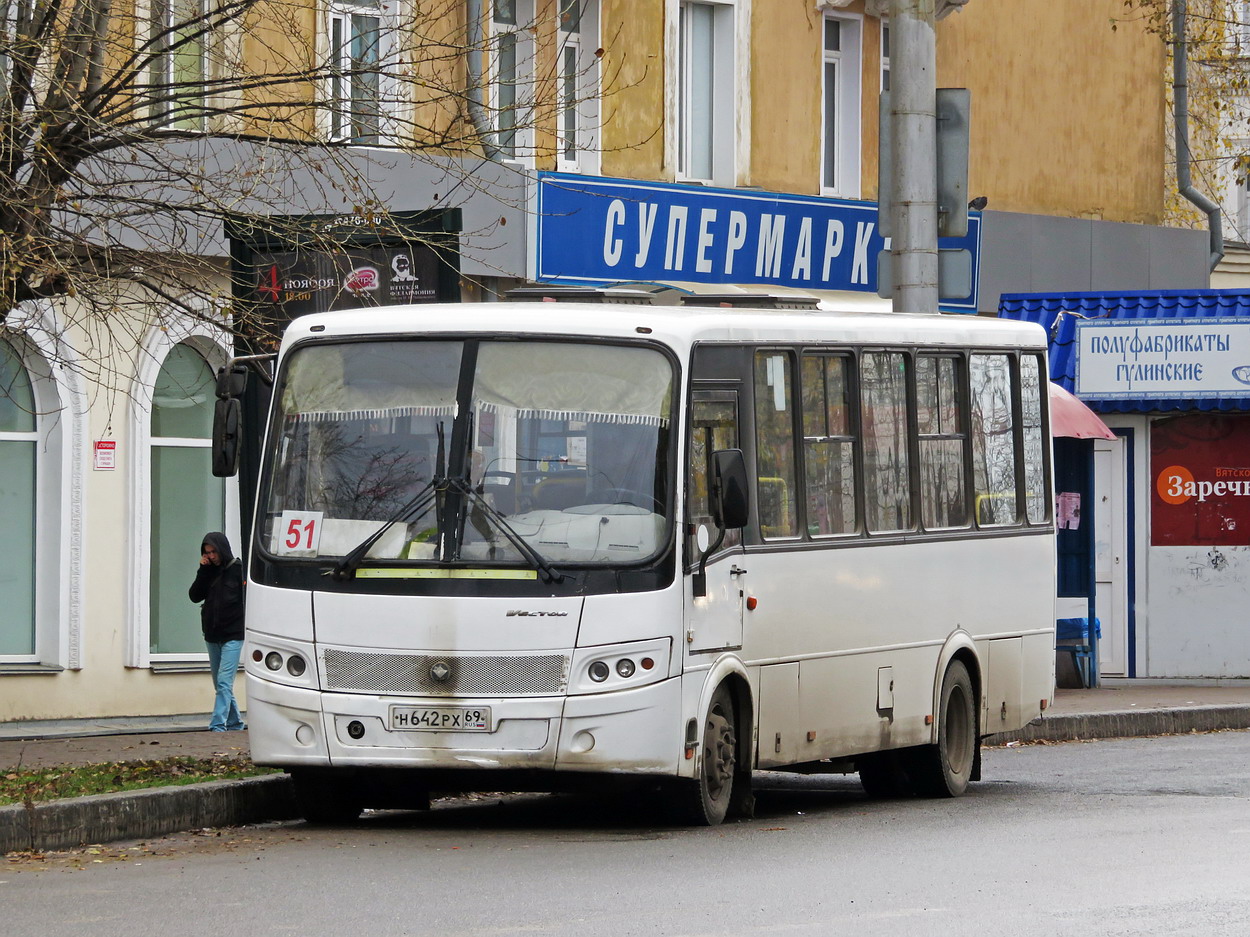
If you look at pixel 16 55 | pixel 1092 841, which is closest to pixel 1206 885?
pixel 1092 841

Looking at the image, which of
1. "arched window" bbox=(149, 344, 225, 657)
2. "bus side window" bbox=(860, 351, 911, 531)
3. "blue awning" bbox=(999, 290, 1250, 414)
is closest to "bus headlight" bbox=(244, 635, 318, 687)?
"bus side window" bbox=(860, 351, 911, 531)

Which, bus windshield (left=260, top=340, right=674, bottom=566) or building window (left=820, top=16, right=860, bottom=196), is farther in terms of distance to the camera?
building window (left=820, top=16, right=860, bottom=196)

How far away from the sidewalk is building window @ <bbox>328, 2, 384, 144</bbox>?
12.1 ft

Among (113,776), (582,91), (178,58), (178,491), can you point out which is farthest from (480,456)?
(582,91)

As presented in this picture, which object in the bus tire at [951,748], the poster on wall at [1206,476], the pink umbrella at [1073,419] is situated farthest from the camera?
the poster on wall at [1206,476]

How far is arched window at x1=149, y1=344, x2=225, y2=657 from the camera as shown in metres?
21.2

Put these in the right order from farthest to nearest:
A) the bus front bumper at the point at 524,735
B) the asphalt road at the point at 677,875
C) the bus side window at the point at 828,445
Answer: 1. the bus side window at the point at 828,445
2. the bus front bumper at the point at 524,735
3. the asphalt road at the point at 677,875

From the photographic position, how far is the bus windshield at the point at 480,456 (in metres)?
12.1

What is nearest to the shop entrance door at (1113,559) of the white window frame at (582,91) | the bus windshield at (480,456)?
the white window frame at (582,91)

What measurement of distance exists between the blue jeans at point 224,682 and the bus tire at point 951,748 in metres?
5.76

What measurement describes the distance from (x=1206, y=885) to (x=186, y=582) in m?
13.2

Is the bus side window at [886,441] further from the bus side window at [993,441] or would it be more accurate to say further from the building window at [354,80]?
the building window at [354,80]

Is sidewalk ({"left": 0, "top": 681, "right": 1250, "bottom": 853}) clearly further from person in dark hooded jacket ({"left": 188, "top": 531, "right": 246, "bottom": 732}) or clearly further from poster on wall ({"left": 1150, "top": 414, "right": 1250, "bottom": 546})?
poster on wall ({"left": 1150, "top": 414, "right": 1250, "bottom": 546})

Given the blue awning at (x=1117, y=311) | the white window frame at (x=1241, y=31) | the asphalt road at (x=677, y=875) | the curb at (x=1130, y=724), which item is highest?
the white window frame at (x=1241, y=31)
